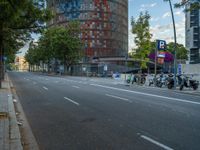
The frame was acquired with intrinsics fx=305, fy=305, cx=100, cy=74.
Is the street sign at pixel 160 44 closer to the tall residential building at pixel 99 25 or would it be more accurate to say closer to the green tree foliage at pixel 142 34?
the green tree foliage at pixel 142 34

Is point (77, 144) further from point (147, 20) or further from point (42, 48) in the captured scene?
point (42, 48)

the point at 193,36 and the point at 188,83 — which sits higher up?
the point at 193,36

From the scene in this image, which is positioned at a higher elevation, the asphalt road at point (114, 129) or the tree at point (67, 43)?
the tree at point (67, 43)

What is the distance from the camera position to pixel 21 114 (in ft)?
37.4

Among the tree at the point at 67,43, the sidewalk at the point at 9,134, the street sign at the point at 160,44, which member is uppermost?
the tree at the point at 67,43

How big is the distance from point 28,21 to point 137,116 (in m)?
13.3

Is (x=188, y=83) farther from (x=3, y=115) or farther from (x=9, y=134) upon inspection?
(x=9, y=134)

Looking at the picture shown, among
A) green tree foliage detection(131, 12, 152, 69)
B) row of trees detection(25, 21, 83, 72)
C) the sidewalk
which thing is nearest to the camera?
the sidewalk

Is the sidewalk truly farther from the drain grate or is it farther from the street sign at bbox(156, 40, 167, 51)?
the street sign at bbox(156, 40, 167, 51)

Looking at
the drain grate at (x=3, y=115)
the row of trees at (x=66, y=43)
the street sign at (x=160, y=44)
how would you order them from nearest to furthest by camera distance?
the drain grate at (x=3, y=115), the street sign at (x=160, y=44), the row of trees at (x=66, y=43)

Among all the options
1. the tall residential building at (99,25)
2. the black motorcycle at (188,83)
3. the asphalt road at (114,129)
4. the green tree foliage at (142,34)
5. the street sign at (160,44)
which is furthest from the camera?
the tall residential building at (99,25)

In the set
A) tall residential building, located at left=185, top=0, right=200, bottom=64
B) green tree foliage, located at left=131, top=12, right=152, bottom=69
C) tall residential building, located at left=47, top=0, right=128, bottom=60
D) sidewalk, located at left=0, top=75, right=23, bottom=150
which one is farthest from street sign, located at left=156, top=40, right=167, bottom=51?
tall residential building, located at left=47, top=0, right=128, bottom=60

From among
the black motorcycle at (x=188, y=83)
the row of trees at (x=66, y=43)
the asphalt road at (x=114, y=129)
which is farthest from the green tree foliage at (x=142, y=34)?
the row of trees at (x=66, y=43)

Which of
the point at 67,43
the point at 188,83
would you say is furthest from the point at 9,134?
the point at 67,43
